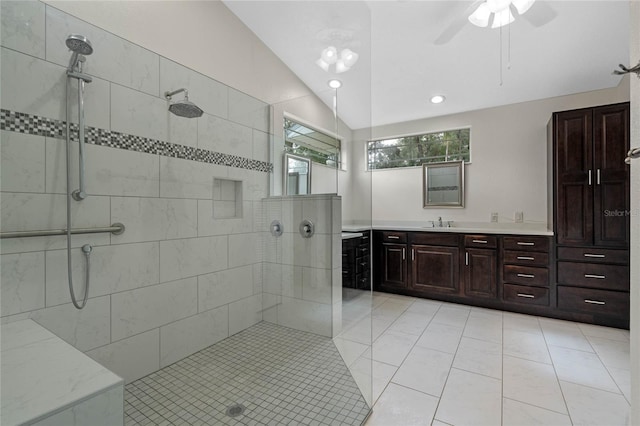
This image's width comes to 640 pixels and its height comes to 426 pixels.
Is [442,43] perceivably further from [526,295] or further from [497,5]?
[526,295]

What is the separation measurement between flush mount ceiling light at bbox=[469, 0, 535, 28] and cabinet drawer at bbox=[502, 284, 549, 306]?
257cm

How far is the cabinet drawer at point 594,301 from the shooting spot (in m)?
2.60

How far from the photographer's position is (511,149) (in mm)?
3520

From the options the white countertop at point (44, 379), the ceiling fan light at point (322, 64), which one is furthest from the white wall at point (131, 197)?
the ceiling fan light at point (322, 64)

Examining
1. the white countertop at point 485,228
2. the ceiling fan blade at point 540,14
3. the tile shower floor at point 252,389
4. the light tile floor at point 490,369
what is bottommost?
the light tile floor at point 490,369

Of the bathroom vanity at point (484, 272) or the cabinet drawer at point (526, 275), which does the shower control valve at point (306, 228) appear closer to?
the bathroom vanity at point (484, 272)

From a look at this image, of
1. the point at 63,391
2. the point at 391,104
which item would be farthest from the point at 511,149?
the point at 63,391

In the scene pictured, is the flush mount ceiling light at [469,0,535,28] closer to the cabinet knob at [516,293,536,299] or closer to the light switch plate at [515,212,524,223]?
the light switch plate at [515,212,524,223]

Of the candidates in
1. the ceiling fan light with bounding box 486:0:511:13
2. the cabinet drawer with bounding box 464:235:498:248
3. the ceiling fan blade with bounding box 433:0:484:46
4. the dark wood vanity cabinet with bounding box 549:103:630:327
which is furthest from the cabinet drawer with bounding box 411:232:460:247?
the ceiling fan light with bounding box 486:0:511:13

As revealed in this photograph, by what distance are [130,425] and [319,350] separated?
3.94ft

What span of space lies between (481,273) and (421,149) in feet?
6.29

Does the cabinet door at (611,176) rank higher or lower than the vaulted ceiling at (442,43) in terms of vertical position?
lower

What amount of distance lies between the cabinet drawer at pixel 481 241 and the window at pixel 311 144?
1.98 meters

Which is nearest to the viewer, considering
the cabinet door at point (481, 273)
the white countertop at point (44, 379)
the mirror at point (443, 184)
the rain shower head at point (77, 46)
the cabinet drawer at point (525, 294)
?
the white countertop at point (44, 379)
